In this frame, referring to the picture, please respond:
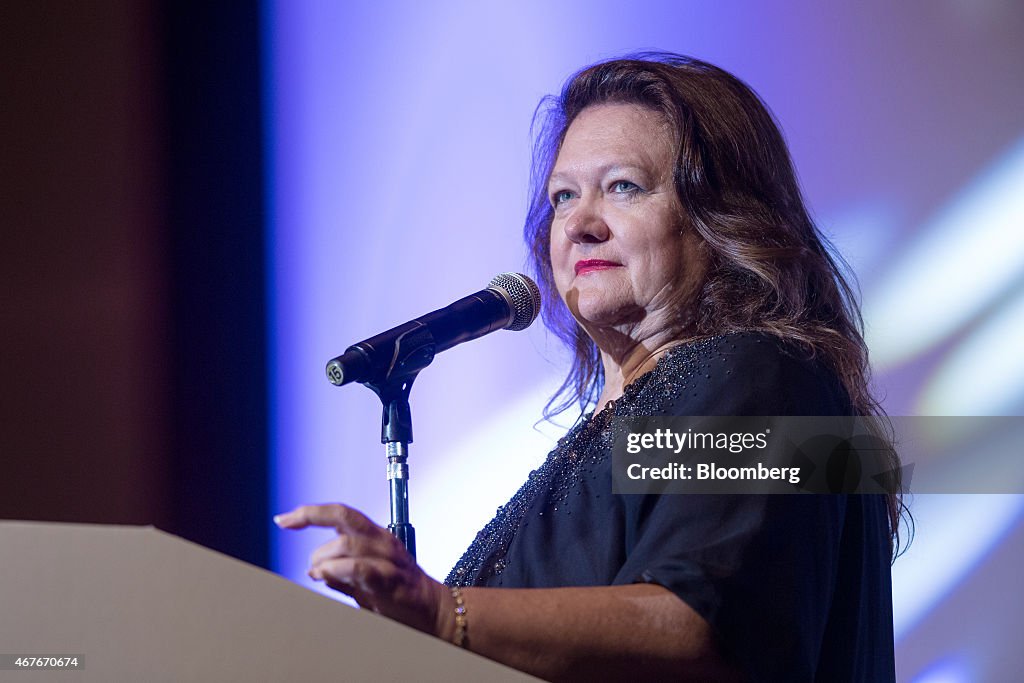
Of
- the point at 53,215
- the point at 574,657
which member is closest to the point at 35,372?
the point at 53,215

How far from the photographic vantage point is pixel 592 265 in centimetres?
181

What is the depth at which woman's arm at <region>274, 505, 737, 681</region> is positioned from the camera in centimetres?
147

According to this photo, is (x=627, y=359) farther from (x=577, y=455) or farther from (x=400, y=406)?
(x=400, y=406)

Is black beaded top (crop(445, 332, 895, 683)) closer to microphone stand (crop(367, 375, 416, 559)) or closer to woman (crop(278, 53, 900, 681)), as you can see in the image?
woman (crop(278, 53, 900, 681))

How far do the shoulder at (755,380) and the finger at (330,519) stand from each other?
1.64 ft

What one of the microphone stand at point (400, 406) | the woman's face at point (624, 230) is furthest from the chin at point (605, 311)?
the microphone stand at point (400, 406)

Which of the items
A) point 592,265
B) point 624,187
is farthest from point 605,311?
point 624,187

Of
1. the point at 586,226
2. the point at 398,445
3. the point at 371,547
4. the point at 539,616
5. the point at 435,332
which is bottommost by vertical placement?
the point at 539,616

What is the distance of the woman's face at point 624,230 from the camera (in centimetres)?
175

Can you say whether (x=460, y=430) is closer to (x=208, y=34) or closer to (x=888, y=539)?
(x=888, y=539)

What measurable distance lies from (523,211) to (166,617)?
0.99 metres

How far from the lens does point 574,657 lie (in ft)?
4.94

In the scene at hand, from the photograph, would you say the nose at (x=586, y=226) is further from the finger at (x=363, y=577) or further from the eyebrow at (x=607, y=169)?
the finger at (x=363, y=577)

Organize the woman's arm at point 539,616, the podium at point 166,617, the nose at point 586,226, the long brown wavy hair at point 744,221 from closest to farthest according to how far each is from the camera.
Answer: the woman's arm at point 539,616 → the long brown wavy hair at point 744,221 → the nose at point 586,226 → the podium at point 166,617
